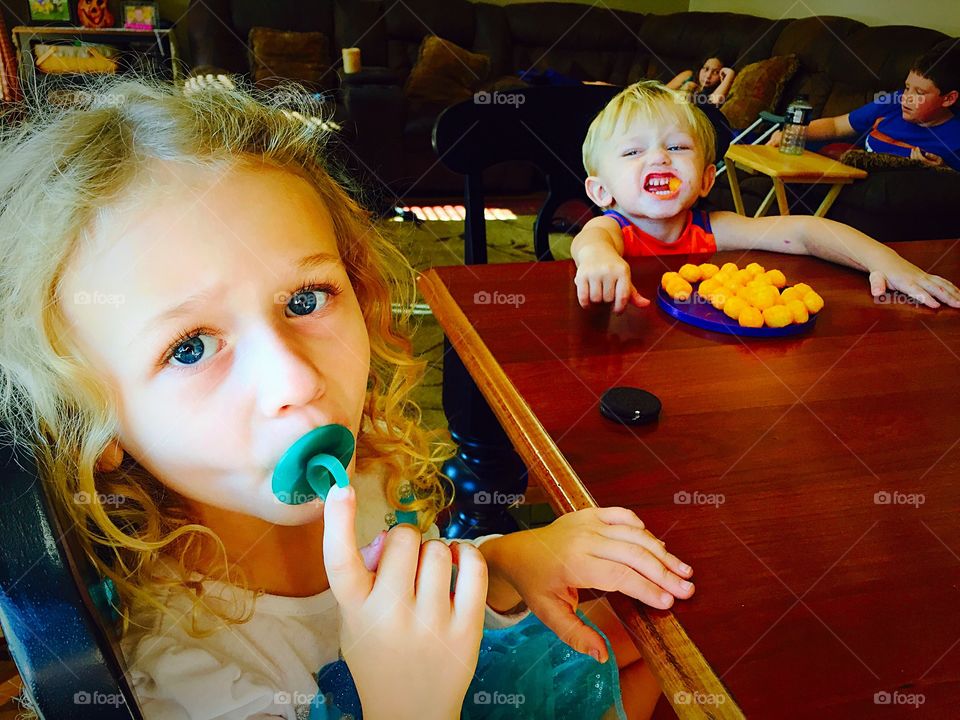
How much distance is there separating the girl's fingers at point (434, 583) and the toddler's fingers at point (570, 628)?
206 mm

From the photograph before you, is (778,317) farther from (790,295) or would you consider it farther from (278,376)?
(278,376)

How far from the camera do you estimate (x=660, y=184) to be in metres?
1.42

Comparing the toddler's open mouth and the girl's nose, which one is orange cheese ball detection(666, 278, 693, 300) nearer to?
the toddler's open mouth

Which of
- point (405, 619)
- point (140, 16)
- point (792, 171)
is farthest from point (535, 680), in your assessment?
point (140, 16)

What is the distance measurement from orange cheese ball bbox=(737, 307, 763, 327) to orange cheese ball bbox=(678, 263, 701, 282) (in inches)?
5.2

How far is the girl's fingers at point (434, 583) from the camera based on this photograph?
57 centimetres

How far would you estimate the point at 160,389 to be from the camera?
0.58m

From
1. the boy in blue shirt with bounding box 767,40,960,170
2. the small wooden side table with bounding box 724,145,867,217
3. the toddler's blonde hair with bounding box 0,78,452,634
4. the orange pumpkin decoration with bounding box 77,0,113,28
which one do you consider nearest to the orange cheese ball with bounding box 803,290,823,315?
the toddler's blonde hair with bounding box 0,78,452,634

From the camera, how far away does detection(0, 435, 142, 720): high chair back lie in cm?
37

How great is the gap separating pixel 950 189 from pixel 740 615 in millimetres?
3022

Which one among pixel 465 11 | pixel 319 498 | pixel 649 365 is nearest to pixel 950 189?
pixel 649 365

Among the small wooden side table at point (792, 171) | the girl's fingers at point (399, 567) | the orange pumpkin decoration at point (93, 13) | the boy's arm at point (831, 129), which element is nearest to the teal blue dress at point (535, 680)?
the girl's fingers at point (399, 567)

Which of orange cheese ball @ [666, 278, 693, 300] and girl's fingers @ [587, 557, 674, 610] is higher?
girl's fingers @ [587, 557, 674, 610]

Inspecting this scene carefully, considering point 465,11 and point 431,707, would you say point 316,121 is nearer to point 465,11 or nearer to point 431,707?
point 431,707
